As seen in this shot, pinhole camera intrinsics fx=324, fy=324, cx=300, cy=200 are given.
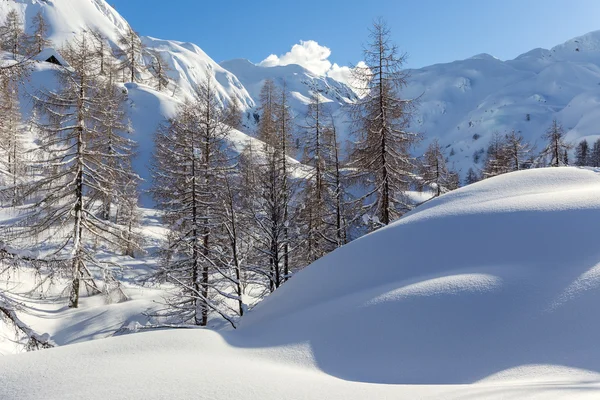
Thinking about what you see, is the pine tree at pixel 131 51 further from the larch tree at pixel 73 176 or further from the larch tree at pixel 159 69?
the larch tree at pixel 73 176

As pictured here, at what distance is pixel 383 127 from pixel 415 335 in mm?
10573

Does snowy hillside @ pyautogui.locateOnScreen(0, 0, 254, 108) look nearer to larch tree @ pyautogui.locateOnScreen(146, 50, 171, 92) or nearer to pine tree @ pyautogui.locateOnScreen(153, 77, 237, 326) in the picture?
larch tree @ pyautogui.locateOnScreen(146, 50, 171, 92)

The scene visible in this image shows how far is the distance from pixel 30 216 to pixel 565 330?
1648 centimetres

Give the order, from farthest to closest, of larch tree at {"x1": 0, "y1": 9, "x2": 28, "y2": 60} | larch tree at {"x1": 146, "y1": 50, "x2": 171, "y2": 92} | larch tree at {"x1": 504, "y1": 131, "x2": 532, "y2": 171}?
1. larch tree at {"x1": 146, "y1": 50, "x2": 171, "y2": 92}
2. larch tree at {"x1": 504, "y1": 131, "x2": 532, "y2": 171}
3. larch tree at {"x1": 0, "y1": 9, "x2": 28, "y2": 60}

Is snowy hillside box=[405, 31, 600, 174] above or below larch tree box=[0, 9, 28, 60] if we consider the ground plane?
above

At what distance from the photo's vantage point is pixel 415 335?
132 inches

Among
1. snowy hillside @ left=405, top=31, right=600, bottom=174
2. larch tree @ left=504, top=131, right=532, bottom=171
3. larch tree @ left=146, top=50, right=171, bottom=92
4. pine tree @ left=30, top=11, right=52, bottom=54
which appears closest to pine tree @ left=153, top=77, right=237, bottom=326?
pine tree @ left=30, top=11, right=52, bottom=54

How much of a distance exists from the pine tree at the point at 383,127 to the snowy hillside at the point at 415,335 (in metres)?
7.95

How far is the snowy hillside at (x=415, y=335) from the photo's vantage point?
108 inches

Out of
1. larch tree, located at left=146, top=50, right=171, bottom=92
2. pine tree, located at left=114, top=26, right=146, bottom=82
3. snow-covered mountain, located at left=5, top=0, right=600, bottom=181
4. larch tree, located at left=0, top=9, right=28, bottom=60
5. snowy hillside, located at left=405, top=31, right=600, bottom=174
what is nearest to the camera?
larch tree, located at left=0, top=9, right=28, bottom=60

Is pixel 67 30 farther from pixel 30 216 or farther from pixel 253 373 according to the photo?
pixel 253 373

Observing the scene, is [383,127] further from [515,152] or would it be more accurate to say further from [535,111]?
[535,111]

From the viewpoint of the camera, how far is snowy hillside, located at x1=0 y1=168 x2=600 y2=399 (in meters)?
2.74

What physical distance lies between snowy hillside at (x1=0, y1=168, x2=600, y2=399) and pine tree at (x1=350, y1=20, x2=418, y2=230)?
7946 millimetres
